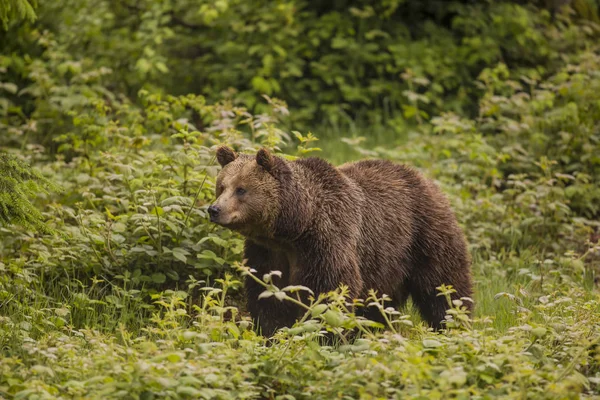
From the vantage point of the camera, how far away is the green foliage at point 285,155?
472 cm

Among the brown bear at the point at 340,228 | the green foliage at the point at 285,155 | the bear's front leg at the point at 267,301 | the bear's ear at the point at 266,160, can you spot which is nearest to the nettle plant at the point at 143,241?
the green foliage at the point at 285,155

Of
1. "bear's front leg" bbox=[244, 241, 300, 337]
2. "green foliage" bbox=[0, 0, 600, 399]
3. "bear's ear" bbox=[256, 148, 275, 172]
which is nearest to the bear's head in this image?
"bear's ear" bbox=[256, 148, 275, 172]

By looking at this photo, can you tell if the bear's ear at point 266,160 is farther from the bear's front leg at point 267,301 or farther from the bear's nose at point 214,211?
the bear's front leg at point 267,301

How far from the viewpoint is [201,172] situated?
7.42 meters

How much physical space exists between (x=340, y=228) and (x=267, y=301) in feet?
2.37

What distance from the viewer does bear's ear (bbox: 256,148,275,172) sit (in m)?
5.93

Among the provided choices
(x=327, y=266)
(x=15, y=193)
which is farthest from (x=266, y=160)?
(x=15, y=193)

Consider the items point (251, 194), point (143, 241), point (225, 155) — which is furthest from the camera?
point (143, 241)

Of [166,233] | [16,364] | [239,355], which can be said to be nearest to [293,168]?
[166,233]

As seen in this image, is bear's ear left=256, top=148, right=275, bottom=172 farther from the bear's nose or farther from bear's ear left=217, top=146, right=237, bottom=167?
the bear's nose

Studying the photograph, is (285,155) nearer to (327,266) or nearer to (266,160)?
(266,160)

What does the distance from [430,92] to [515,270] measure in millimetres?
4556

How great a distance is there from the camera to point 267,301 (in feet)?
20.3

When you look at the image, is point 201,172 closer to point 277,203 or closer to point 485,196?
point 277,203
